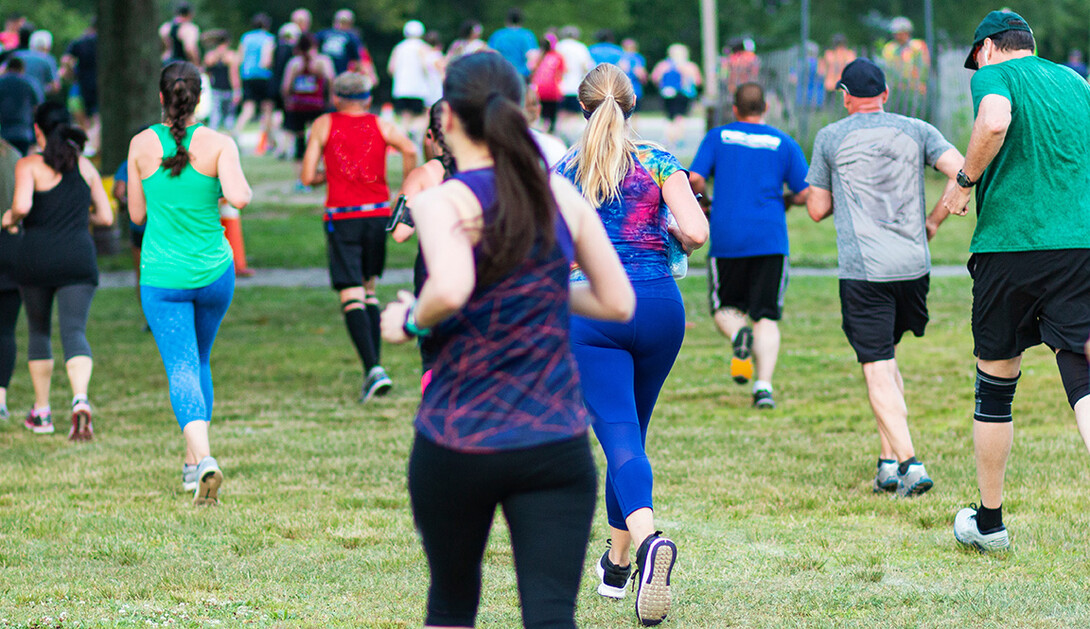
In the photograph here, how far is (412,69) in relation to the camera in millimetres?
22844

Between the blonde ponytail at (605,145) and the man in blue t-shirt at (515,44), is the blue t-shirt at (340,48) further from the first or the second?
the blonde ponytail at (605,145)

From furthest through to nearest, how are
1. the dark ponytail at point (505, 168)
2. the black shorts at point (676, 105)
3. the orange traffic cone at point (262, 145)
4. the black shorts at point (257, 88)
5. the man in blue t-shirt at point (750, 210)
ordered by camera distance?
the black shorts at point (676, 105), the orange traffic cone at point (262, 145), the black shorts at point (257, 88), the man in blue t-shirt at point (750, 210), the dark ponytail at point (505, 168)

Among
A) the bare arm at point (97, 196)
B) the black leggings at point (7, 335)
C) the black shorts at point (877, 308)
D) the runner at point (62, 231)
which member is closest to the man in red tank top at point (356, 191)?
the bare arm at point (97, 196)

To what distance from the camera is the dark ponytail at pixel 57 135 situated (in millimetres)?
7840

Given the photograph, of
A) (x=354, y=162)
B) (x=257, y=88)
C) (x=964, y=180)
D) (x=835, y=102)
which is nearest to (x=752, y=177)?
(x=354, y=162)

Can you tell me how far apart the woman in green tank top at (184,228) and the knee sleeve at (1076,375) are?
3.61m

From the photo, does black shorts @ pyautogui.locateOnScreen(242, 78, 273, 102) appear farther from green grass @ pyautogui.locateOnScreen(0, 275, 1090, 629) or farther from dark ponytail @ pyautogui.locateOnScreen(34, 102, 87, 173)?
dark ponytail @ pyautogui.locateOnScreen(34, 102, 87, 173)

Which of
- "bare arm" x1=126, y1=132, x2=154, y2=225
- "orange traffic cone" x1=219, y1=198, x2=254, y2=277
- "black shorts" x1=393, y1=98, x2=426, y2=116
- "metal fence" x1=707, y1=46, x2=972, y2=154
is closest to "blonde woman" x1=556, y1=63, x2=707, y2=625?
"bare arm" x1=126, y1=132, x2=154, y2=225

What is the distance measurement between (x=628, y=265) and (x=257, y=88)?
2002 centimetres

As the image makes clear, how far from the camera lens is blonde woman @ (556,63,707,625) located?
461 cm

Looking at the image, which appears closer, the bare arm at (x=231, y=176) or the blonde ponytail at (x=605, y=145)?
the blonde ponytail at (x=605, y=145)

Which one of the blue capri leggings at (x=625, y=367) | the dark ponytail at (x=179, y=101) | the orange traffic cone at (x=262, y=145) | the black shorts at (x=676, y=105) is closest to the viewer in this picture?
the blue capri leggings at (x=625, y=367)

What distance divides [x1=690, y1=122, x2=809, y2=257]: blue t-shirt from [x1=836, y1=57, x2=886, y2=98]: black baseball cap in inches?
72.5

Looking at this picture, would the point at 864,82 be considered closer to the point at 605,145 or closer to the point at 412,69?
the point at 605,145
